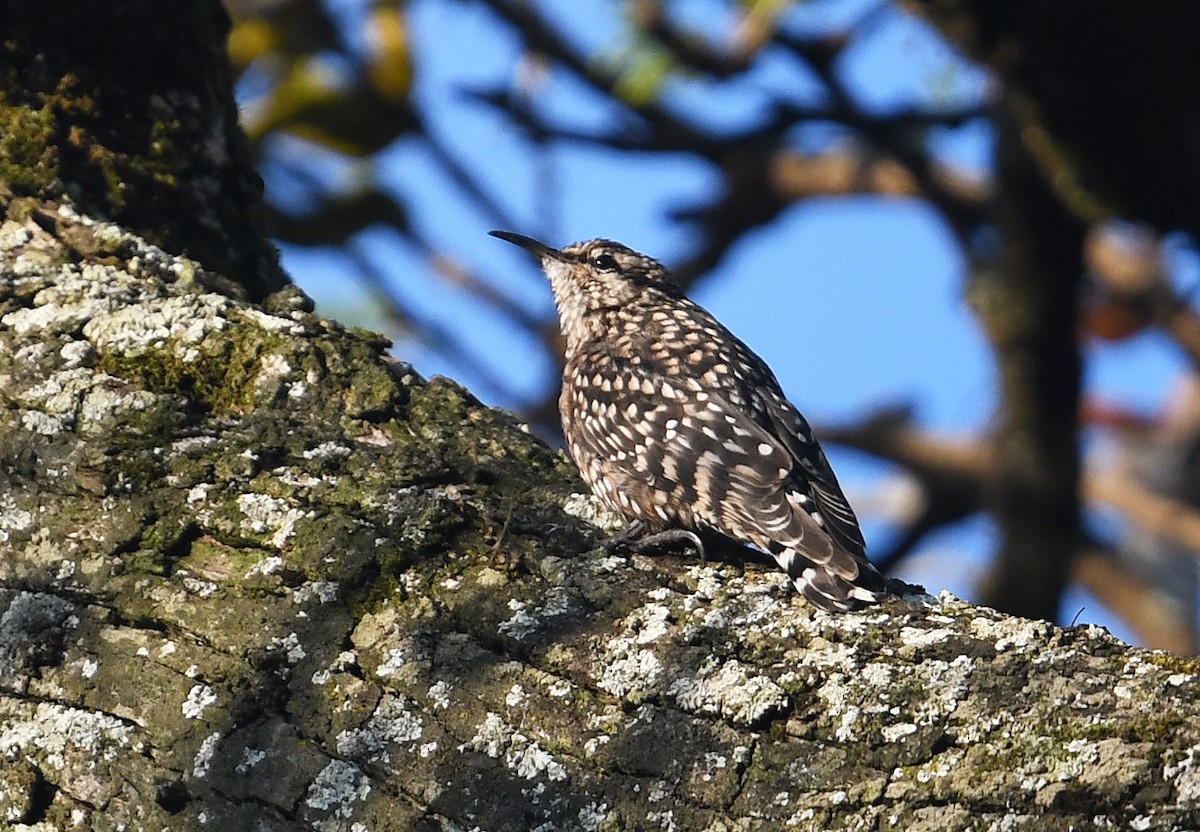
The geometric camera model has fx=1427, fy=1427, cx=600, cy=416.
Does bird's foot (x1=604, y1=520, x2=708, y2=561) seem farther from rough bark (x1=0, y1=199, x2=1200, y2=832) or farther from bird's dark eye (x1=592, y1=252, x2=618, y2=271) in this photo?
bird's dark eye (x1=592, y1=252, x2=618, y2=271)

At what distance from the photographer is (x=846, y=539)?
3.36 meters

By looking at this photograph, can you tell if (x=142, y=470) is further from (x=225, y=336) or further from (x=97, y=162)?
(x=97, y=162)

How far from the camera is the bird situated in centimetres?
330

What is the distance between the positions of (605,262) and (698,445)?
149 centimetres

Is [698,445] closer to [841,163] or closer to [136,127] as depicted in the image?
[136,127]

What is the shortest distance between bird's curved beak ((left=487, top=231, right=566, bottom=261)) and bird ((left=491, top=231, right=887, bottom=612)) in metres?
0.45

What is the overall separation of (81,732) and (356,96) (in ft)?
17.1

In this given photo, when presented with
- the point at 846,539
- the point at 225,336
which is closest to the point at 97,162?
the point at 225,336

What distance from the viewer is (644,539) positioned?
116 inches

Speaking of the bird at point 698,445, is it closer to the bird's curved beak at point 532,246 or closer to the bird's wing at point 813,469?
the bird's wing at point 813,469

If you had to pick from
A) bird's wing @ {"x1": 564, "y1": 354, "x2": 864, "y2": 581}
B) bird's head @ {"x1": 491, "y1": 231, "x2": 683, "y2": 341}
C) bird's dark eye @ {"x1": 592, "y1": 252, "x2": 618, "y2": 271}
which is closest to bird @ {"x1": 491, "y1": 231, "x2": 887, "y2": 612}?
bird's wing @ {"x1": 564, "y1": 354, "x2": 864, "y2": 581}

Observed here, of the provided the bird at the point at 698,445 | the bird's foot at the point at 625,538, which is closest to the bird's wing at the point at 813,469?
the bird at the point at 698,445

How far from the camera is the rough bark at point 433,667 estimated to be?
6.63 ft

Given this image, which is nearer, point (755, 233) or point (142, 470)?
point (142, 470)
